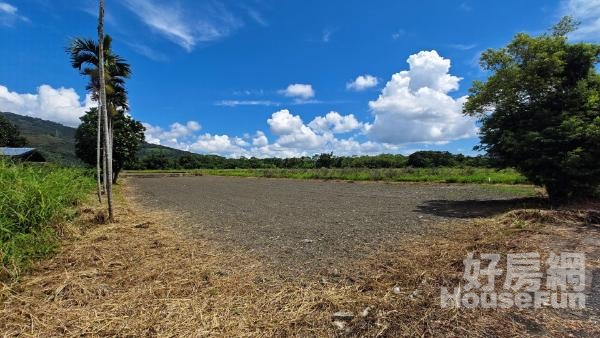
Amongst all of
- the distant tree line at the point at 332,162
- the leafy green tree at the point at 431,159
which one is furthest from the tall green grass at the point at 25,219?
the leafy green tree at the point at 431,159

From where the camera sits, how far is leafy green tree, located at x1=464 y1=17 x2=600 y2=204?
26.8 ft

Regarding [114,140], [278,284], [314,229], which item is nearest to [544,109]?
[314,229]

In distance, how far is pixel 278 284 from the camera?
385cm

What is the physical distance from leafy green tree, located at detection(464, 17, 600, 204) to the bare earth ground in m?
2.41

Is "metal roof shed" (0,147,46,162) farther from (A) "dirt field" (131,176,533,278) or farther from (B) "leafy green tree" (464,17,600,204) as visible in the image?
(B) "leafy green tree" (464,17,600,204)

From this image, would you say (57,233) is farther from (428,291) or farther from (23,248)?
(428,291)

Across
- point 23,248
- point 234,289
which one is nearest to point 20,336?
point 234,289

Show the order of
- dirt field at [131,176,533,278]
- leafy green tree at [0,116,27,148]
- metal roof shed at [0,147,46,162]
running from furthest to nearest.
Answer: leafy green tree at [0,116,27,148] < metal roof shed at [0,147,46,162] < dirt field at [131,176,533,278]

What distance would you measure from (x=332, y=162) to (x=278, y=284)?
2404 inches

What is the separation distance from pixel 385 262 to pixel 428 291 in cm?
115

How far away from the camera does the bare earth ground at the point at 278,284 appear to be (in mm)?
2783

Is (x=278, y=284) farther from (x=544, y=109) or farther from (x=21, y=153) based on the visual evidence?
(x=21, y=153)

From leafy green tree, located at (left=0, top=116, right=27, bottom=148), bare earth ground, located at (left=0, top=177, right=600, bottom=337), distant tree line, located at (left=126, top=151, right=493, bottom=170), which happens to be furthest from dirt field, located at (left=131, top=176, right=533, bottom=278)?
leafy green tree, located at (left=0, top=116, right=27, bottom=148)

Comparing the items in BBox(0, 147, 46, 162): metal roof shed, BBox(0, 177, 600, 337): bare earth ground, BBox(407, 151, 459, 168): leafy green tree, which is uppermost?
BBox(407, 151, 459, 168): leafy green tree
